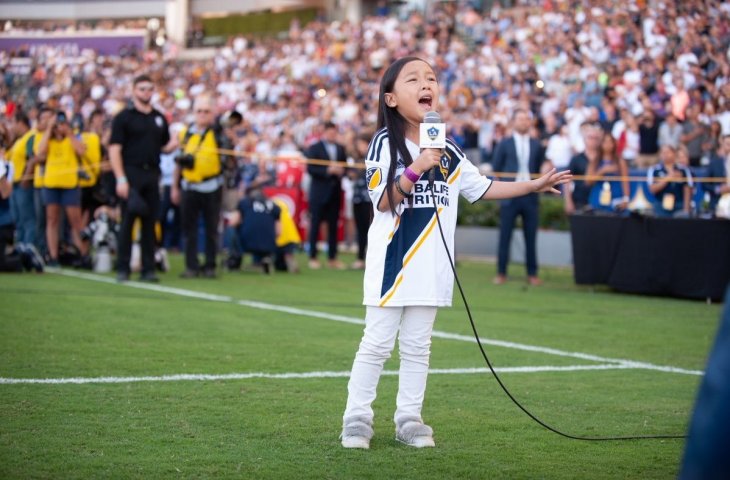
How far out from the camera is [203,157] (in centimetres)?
1438

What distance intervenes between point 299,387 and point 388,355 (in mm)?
1587

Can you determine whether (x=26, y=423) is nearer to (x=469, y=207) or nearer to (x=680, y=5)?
(x=469, y=207)

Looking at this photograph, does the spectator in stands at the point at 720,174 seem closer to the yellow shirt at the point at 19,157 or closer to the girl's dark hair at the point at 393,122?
the girl's dark hair at the point at 393,122

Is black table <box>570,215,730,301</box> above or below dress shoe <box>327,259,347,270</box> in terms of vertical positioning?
above

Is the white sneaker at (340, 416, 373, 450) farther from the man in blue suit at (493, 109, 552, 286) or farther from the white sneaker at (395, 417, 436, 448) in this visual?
the man in blue suit at (493, 109, 552, 286)

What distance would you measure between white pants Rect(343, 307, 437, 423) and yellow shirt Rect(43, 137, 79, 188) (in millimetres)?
10982

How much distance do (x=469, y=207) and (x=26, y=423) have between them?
15709 millimetres

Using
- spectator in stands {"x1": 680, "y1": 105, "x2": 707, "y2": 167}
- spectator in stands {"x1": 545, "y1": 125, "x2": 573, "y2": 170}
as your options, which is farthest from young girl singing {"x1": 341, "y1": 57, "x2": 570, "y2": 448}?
spectator in stands {"x1": 545, "y1": 125, "x2": 573, "y2": 170}

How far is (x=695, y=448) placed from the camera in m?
2.40

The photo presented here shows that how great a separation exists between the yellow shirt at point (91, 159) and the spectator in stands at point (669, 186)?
7760 millimetres

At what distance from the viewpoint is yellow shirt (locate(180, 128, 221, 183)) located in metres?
14.3

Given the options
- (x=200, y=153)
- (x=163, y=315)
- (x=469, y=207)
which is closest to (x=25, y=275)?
(x=200, y=153)

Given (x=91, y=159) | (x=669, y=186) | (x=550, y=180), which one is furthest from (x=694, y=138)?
(x=550, y=180)

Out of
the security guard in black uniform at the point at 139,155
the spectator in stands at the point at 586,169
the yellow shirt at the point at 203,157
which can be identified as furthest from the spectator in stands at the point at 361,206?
the security guard in black uniform at the point at 139,155
